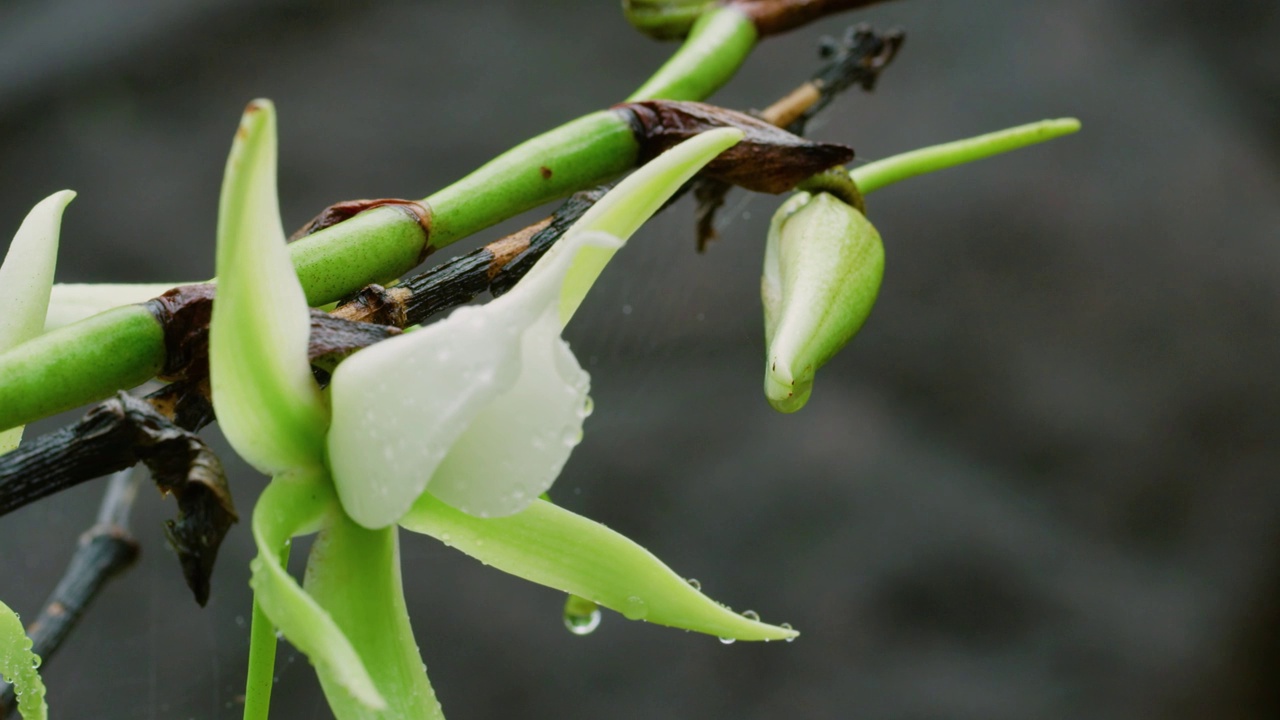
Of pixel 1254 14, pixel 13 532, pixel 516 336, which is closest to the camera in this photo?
pixel 516 336

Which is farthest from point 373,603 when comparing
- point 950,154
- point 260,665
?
point 950,154

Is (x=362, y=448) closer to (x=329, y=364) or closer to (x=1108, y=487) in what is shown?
(x=329, y=364)

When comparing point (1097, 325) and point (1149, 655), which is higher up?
point (1097, 325)

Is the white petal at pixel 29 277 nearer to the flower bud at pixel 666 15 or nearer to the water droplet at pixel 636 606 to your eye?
the water droplet at pixel 636 606

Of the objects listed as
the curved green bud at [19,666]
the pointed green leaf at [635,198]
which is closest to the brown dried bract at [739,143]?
the pointed green leaf at [635,198]

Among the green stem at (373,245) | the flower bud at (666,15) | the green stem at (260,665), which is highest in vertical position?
the flower bud at (666,15)

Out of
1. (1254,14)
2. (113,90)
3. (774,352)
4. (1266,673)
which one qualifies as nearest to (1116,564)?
(1266,673)

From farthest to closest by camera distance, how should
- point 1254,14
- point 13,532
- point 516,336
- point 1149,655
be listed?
point 1254,14, point 1149,655, point 13,532, point 516,336
